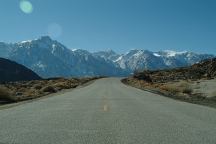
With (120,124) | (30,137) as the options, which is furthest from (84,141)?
(120,124)

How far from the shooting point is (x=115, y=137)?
33.7ft

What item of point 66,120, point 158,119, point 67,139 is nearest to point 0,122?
point 66,120

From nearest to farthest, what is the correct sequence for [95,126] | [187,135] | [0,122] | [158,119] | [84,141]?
[84,141] → [187,135] → [95,126] → [0,122] → [158,119]

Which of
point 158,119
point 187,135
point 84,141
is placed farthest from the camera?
point 158,119

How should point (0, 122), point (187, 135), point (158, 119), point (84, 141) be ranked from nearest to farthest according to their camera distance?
point (84, 141), point (187, 135), point (0, 122), point (158, 119)

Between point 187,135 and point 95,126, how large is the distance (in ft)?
10.0

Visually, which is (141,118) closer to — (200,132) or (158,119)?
(158,119)

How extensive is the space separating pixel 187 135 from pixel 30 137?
13.4ft

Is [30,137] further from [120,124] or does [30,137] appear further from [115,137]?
[120,124]

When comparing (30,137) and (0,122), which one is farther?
(0,122)

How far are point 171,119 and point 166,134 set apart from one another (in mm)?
3874

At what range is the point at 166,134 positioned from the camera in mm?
10875

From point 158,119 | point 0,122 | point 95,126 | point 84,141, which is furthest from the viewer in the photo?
point 158,119

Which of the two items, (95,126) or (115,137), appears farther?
(95,126)
